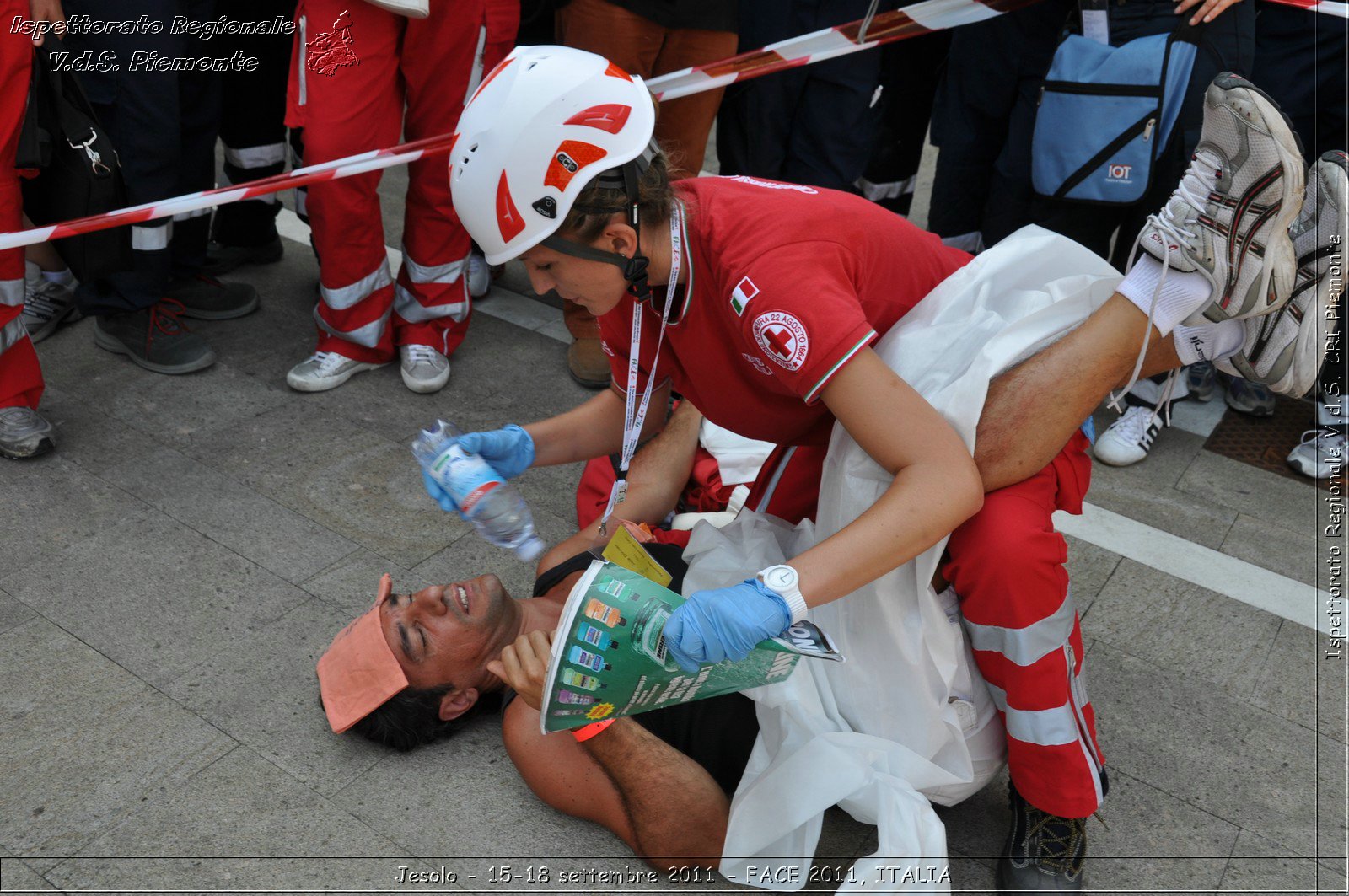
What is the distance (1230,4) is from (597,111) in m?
2.50

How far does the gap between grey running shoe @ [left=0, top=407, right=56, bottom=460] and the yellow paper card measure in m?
2.05

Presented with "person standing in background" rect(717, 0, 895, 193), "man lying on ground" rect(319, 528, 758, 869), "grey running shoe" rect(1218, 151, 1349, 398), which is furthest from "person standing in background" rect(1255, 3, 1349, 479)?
"man lying on ground" rect(319, 528, 758, 869)

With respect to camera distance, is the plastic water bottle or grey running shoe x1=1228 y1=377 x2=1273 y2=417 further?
grey running shoe x1=1228 y1=377 x2=1273 y2=417

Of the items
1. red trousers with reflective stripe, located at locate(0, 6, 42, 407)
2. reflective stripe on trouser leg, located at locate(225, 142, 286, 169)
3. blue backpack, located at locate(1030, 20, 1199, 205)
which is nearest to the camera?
red trousers with reflective stripe, located at locate(0, 6, 42, 407)

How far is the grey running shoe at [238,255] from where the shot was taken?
4.50 m

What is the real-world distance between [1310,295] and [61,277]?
395 centimetres

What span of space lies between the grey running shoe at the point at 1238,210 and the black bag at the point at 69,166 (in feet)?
9.33

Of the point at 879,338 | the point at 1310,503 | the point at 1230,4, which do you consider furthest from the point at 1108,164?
the point at 879,338

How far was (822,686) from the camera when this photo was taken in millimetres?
2316

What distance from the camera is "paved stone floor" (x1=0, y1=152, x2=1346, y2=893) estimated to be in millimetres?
2307

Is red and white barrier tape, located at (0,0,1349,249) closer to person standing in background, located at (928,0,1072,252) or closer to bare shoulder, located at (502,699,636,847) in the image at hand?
person standing in background, located at (928,0,1072,252)

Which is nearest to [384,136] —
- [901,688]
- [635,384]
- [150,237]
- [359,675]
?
[150,237]

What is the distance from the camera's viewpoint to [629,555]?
231 cm

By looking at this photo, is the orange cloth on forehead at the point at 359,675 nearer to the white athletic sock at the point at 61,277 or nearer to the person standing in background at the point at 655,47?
the person standing in background at the point at 655,47
